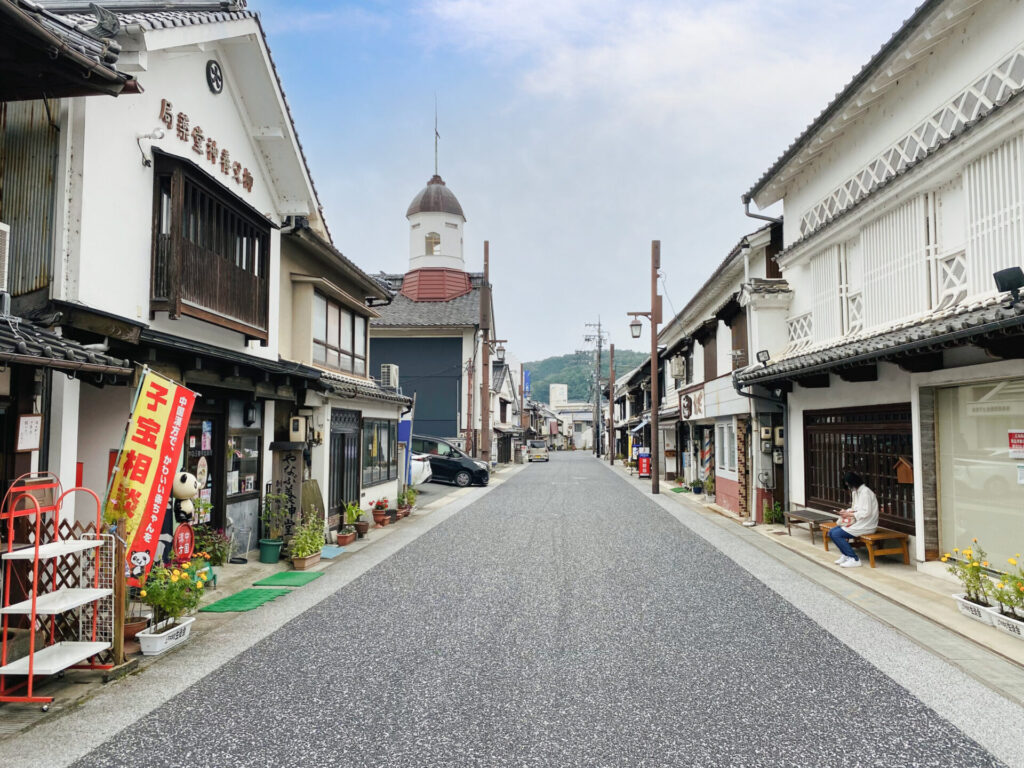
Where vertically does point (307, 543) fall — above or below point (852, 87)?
below

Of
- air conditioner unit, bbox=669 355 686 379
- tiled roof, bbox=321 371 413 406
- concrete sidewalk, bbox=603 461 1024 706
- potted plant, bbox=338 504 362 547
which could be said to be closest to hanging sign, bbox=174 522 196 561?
potted plant, bbox=338 504 362 547

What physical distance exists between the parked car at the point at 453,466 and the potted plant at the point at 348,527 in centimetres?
1399

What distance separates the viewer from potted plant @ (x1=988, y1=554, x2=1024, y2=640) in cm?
634

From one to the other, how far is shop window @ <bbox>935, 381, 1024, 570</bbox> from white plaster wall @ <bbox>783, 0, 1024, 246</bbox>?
4446mm

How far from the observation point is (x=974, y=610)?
7.02 meters

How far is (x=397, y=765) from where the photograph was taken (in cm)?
405

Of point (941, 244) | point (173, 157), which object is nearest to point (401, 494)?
point (173, 157)

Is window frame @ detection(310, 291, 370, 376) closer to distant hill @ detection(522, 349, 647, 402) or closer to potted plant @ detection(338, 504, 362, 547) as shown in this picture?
potted plant @ detection(338, 504, 362, 547)

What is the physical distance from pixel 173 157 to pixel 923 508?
456 inches

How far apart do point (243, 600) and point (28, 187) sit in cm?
548

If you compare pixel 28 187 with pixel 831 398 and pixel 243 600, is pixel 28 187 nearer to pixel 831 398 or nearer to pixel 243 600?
pixel 243 600

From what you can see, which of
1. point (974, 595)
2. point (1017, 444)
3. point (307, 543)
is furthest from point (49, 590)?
point (1017, 444)

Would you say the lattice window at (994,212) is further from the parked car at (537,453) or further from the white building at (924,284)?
the parked car at (537,453)

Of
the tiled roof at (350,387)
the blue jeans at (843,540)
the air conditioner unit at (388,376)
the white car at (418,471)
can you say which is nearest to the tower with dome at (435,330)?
the white car at (418,471)
